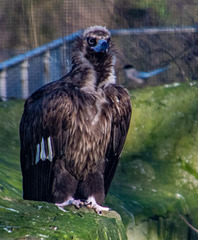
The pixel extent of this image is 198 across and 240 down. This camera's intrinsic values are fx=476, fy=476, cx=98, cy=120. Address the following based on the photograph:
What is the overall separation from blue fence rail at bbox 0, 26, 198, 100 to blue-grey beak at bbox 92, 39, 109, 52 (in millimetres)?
2665

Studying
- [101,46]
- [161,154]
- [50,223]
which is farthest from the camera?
[161,154]

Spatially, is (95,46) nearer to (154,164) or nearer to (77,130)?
(77,130)

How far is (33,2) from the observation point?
21.6ft

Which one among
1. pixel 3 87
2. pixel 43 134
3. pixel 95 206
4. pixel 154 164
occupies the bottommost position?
pixel 154 164

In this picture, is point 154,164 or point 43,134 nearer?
point 43,134

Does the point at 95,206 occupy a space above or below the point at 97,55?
below

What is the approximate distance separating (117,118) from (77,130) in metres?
0.33

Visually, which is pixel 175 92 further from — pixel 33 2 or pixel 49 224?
pixel 49 224

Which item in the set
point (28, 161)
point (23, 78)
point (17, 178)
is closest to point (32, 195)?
point (28, 161)

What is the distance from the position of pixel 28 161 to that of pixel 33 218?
3.42 ft

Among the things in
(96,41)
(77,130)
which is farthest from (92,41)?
(77,130)

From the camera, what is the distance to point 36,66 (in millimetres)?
6504

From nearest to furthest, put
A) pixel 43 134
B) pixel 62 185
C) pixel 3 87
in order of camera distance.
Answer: pixel 62 185 < pixel 43 134 < pixel 3 87

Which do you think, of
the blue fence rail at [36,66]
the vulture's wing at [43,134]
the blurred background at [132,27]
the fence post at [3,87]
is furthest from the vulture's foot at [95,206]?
the fence post at [3,87]
